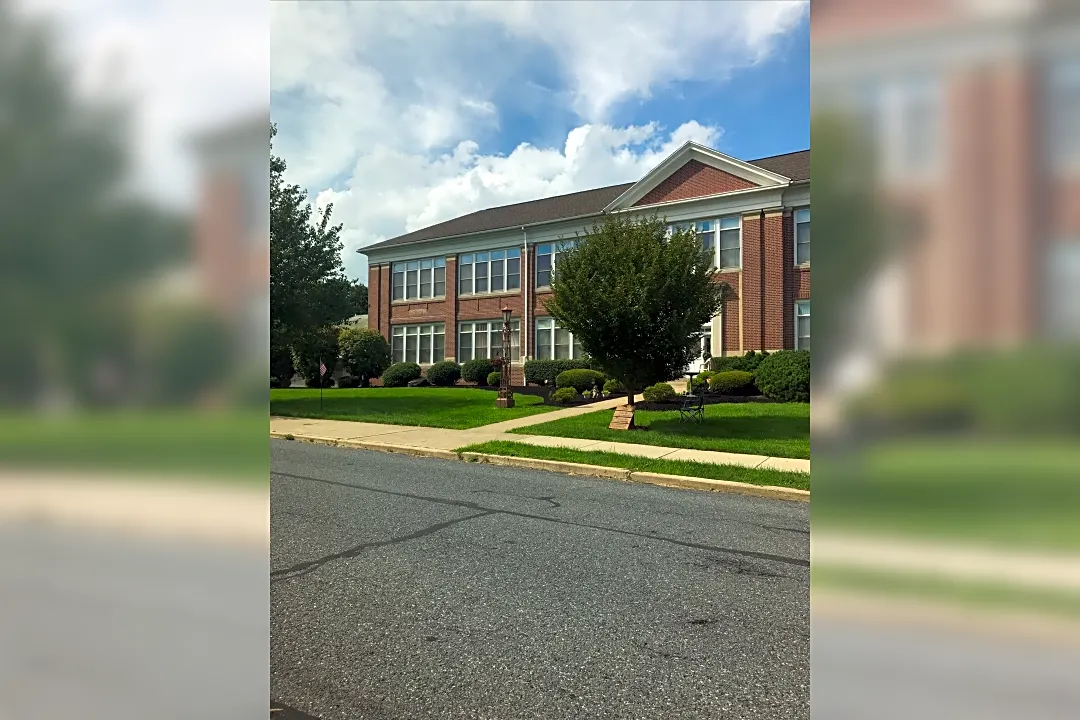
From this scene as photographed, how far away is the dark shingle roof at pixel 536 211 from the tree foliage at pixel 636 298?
50.3ft

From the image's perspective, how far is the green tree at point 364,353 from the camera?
33281 millimetres

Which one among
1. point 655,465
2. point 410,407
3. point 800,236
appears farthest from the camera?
point 800,236

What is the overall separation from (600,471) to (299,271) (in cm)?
1338

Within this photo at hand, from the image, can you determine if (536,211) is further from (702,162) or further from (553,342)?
(702,162)

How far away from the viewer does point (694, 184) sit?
27781 millimetres

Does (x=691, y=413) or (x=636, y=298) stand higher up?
(x=636, y=298)
